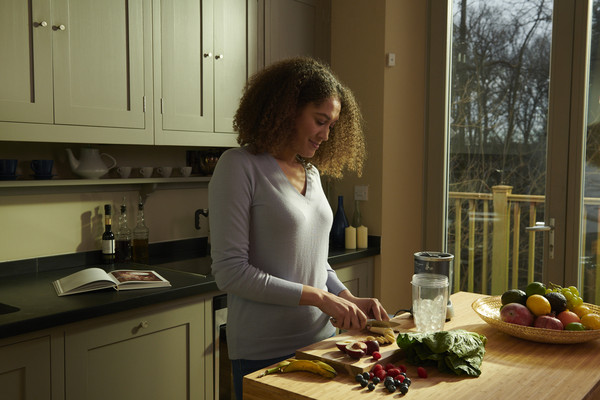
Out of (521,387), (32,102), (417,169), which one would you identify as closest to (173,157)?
(32,102)

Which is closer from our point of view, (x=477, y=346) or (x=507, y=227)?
(x=477, y=346)

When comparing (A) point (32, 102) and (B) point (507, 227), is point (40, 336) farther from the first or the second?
(B) point (507, 227)

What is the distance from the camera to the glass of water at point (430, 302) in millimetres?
1577

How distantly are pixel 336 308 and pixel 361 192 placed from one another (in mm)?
2002

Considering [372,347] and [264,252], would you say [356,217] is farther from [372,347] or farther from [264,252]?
[372,347]

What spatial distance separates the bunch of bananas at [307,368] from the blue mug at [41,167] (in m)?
1.55

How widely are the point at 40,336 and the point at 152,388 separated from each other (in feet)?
1.79

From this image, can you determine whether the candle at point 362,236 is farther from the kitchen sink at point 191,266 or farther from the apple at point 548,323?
the apple at point 548,323

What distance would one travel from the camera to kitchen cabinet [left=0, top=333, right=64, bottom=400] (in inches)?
69.1

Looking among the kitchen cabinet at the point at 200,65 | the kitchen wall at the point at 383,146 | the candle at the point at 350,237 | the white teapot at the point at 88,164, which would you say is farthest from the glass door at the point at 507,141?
the white teapot at the point at 88,164

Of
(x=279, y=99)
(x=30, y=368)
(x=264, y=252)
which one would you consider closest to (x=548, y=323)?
(x=264, y=252)

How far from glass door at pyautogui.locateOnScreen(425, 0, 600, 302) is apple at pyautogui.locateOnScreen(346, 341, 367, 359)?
6.72 feet

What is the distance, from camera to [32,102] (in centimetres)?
215

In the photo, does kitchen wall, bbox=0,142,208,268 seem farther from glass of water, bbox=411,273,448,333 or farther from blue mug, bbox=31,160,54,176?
glass of water, bbox=411,273,448,333
